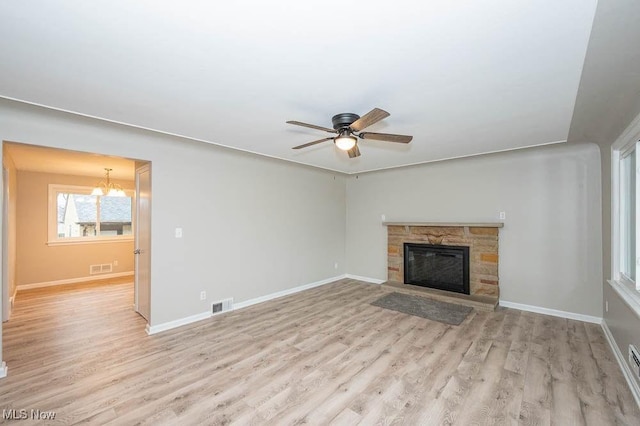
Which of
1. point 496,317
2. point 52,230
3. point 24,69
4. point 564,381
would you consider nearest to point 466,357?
point 564,381

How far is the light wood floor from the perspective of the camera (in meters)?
2.07

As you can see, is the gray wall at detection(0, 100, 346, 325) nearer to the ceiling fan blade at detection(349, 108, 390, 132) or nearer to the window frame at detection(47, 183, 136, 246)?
the ceiling fan blade at detection(349, 108, 390, 132)

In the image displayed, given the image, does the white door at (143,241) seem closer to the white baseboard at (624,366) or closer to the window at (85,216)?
the window at (85,216)

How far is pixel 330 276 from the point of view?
6.07 m

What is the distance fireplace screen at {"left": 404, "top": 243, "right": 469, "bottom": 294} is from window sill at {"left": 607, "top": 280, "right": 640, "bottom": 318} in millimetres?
1842

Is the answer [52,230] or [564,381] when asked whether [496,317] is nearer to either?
[564,381]

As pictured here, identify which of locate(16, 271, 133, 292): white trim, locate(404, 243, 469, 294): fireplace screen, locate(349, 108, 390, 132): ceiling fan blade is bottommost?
locate(16, 271, 133, 292): white trim

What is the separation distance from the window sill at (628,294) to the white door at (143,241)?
4.93m

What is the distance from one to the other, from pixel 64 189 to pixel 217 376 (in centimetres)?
597

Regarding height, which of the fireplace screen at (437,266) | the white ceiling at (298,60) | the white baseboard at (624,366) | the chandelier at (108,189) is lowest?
the white baseboard at (624,366)

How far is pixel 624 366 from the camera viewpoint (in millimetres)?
2533

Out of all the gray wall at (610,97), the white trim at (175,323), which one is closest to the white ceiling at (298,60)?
the gray wall at (610,97)

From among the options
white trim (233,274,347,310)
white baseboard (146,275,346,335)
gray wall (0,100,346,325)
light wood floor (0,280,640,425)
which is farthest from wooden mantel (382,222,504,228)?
white baseboard (146,275,346,335)

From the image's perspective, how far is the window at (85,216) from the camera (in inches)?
232
